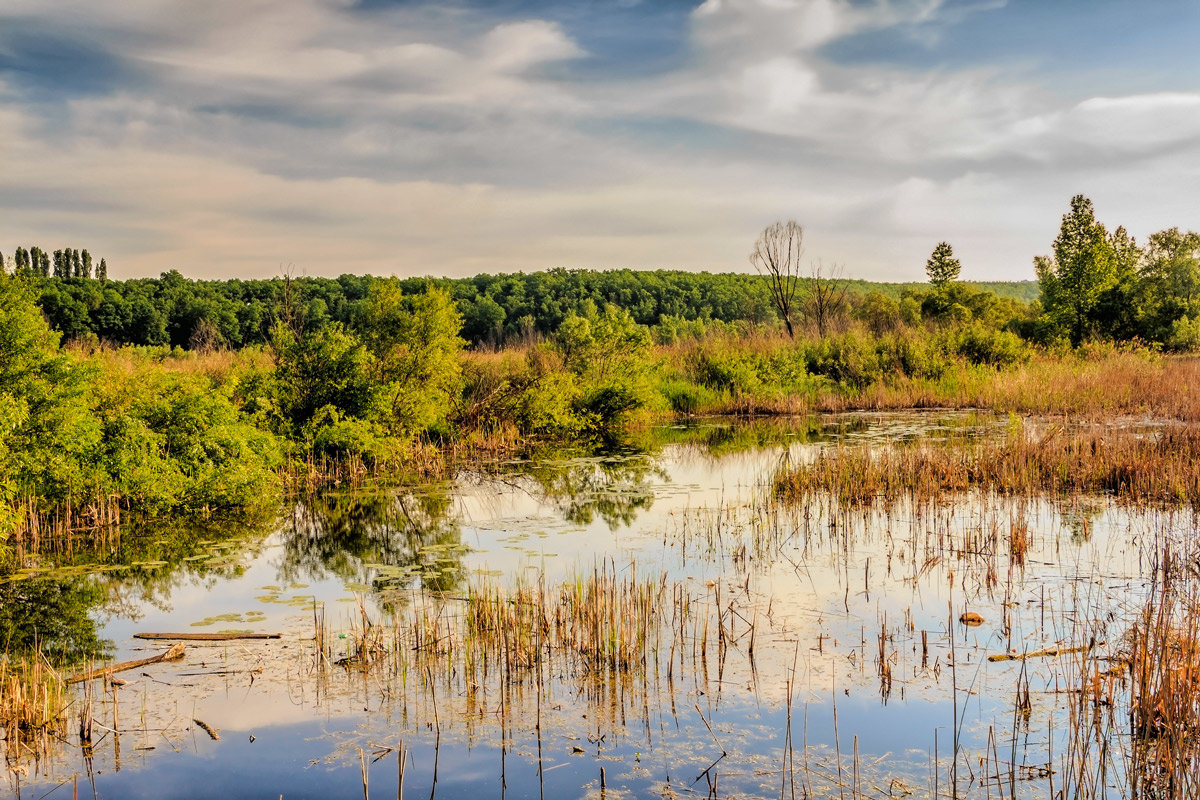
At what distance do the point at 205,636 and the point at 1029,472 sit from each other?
34.8ft

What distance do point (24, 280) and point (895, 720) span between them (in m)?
11.0

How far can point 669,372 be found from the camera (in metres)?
29.9

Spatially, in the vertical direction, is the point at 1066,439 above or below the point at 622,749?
above

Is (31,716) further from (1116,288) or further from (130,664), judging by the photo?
(1116,288)

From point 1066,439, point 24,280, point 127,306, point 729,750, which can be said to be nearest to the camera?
point 729,750

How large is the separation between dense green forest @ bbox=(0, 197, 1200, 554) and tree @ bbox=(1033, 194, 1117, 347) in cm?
10

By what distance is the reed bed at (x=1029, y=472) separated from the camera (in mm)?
11695

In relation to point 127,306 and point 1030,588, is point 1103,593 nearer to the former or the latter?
point 1030,588

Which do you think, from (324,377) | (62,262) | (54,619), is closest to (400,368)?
(324,377)

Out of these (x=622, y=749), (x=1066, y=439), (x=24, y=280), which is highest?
(x=24, y=280)

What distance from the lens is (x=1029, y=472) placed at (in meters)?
12.8

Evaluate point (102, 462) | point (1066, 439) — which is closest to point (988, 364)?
point (1066, 439)

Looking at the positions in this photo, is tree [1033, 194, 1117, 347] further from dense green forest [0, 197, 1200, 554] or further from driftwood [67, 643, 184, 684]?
driftwood [67, 643, 184, 684]

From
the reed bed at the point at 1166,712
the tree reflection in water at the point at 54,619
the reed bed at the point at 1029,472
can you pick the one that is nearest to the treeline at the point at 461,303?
the reed bed at the point at 1029,472
